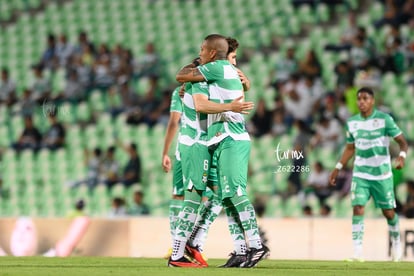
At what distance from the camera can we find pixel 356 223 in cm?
1424

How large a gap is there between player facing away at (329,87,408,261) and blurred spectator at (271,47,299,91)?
7.04m

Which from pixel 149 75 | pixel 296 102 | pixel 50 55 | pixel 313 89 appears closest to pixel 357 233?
pixel 296 102

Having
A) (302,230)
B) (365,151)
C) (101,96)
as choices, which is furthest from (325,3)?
(365,151)

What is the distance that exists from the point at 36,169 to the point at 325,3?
21.3ft

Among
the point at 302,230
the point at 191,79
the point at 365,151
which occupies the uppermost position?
the point at 191,79

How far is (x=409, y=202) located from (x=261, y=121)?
146 inches

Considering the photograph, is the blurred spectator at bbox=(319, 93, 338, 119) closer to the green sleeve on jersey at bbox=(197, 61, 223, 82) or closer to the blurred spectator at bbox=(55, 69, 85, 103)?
the blurred spectator at bbox=(55, 69, 85, 103)

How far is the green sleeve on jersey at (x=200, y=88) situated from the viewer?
36.3 feet

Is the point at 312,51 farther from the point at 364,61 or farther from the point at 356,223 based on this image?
the point at 356,223

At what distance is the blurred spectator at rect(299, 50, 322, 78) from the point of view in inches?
829

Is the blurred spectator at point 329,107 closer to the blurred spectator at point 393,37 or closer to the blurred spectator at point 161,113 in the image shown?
the blurred spectator at point 393,37

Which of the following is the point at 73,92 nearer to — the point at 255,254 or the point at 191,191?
the point at 191,191

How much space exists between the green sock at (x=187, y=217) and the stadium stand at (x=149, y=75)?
22.3 feet

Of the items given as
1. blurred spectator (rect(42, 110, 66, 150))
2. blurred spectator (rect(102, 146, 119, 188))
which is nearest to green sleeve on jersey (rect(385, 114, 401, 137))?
blurred spectator (rect(102, 146, 119, 188))
